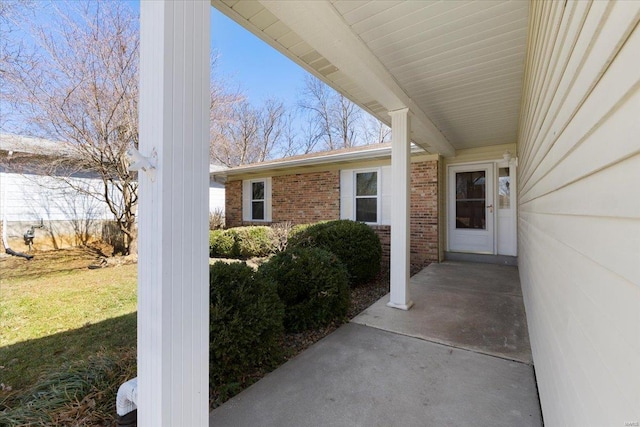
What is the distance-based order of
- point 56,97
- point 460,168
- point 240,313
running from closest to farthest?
point 240,313, point 56,97, point 460,168

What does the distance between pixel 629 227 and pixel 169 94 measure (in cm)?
162

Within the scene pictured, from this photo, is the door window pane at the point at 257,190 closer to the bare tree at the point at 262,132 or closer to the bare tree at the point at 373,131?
the bare tree at the point at 262,132

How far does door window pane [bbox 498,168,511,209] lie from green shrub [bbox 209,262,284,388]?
259 inches

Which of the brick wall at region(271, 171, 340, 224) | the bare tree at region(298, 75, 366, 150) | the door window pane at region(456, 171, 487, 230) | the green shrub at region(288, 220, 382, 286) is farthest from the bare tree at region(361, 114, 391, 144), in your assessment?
the green shrub at region(288, 220, 382, 286)

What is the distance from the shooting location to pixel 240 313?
253 centimetres

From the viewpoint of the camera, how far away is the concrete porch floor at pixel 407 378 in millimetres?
2121

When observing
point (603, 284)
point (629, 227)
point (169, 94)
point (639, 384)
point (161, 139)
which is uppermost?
point (169, 94)

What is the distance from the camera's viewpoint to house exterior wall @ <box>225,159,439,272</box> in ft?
24.6

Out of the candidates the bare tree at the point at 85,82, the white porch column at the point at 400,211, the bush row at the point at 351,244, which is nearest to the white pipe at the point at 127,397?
the white porch column at the point at 400,211

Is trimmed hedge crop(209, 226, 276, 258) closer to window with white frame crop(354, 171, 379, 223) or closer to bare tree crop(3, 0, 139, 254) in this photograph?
window with white frame crop(354, 171, 379, 223)

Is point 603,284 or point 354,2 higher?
point 354,2

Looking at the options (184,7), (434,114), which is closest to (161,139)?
(184,7)

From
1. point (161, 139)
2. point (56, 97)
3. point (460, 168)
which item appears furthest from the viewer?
point (460, 168)

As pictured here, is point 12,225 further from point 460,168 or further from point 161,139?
point 460,168
